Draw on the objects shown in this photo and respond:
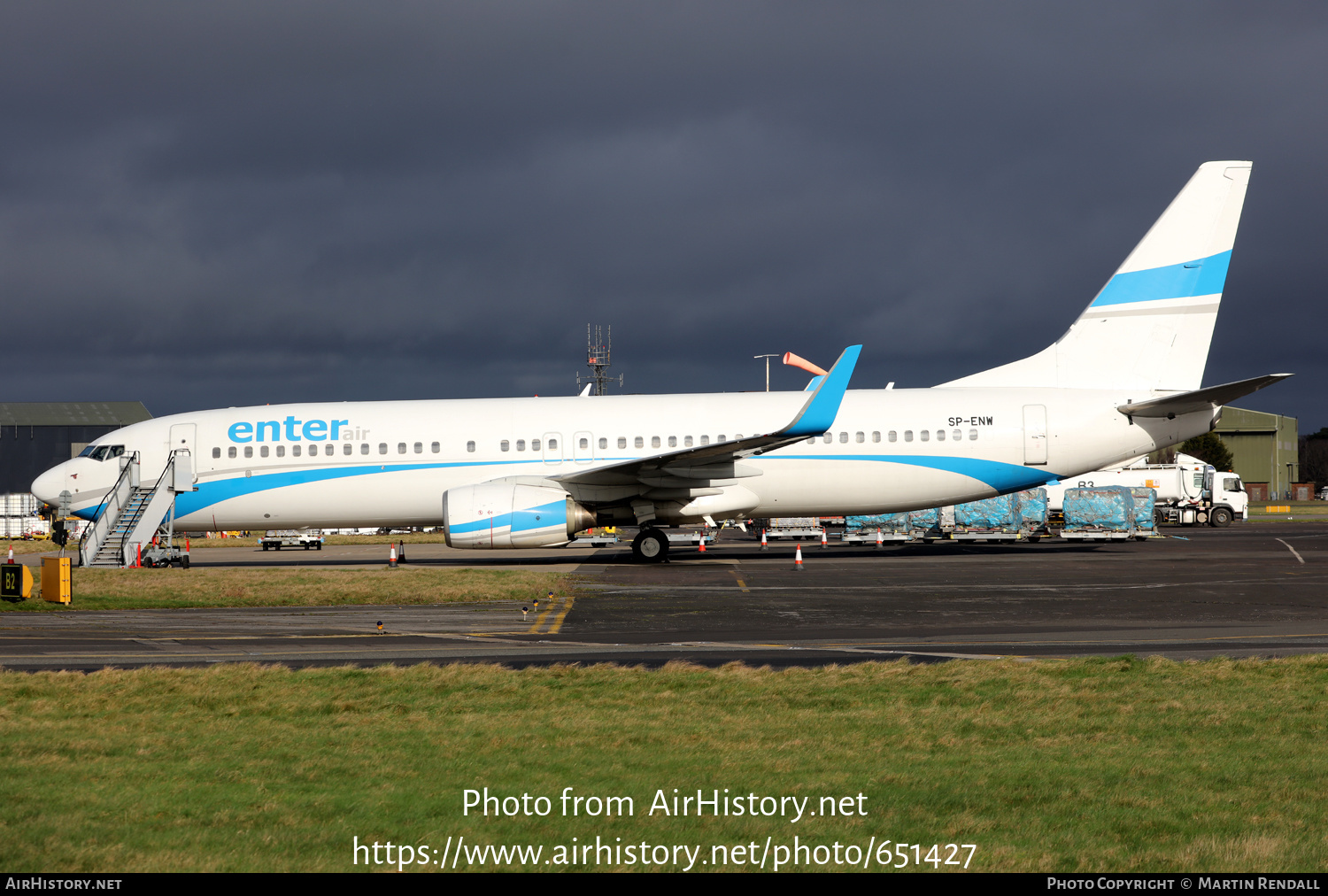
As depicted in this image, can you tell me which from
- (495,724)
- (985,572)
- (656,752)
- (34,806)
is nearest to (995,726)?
(656,752)

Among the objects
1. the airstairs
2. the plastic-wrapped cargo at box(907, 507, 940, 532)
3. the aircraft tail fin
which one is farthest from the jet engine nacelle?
the plastic-wrapped cargo at box(907, 507, 940, 532)

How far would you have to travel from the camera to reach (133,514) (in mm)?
26812

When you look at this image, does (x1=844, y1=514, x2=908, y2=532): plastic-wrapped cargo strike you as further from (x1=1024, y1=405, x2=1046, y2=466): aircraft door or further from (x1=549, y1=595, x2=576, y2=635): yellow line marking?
(x1=549, y1=595, x2=576, y2=635): yellow line marking

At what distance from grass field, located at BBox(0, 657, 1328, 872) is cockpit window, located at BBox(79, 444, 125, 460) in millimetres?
19561

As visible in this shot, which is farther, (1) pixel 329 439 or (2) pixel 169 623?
(1) pixel 329 439

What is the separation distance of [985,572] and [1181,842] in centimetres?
1842

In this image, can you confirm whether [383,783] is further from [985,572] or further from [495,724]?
[985,572]

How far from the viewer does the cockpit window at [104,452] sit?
28328mm

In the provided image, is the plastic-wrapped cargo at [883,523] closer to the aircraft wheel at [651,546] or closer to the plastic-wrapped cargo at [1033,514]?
the plastic-wrapped cargo at [1033,514]

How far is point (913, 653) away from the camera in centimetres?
1226

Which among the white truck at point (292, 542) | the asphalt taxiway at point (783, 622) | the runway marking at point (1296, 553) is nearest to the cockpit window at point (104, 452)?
the asphalt taxiway at point (783, 622)

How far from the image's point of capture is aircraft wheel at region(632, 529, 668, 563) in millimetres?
27547

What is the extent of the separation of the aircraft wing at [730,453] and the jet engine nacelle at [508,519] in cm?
124
